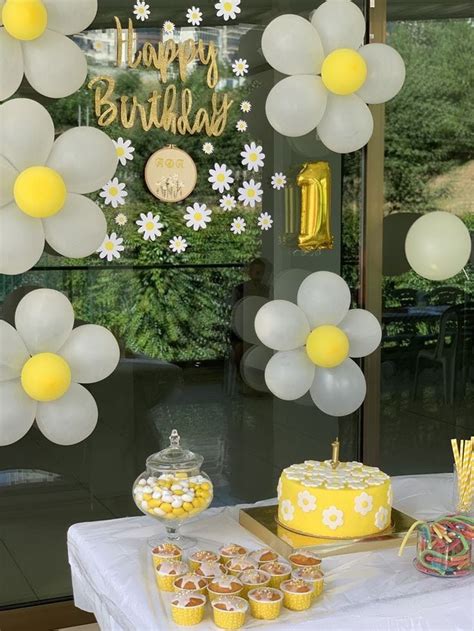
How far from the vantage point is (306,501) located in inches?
89.2

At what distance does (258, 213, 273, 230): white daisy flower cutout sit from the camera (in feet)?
12.2

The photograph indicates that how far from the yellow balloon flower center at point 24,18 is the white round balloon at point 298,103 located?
803 mm

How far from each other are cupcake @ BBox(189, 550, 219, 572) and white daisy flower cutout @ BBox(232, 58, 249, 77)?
6.82 ft

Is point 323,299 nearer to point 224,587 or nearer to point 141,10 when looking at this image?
point 141,10

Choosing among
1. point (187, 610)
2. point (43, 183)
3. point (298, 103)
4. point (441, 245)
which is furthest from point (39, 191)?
point (441, 245)

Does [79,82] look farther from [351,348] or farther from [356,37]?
[351,348]

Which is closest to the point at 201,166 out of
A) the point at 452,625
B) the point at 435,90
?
the point at 435,90

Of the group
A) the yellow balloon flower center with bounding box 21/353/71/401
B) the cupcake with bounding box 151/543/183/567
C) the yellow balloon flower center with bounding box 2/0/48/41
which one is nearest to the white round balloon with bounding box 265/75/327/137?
the yellow balloon flower center with bounding box 2/0/48/41

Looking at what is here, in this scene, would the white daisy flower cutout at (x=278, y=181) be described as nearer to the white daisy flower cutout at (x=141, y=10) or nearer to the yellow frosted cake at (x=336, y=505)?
the white daisy flower cutout at (x=141, y=10)

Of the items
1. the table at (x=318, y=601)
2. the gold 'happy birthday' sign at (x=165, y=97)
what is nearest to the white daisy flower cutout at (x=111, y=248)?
the gold 'happy birthday' sign at (x=165, y=97)

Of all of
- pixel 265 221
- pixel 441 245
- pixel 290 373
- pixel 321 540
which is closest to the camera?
pixel 321 540

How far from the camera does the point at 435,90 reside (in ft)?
12.8

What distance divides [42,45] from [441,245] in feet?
5.08

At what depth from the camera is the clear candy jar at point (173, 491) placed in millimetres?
2225
